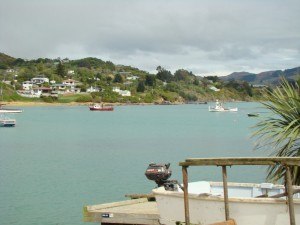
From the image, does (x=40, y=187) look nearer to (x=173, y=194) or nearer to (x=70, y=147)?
(x=173, y=194)

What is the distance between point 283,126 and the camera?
11.7 metres

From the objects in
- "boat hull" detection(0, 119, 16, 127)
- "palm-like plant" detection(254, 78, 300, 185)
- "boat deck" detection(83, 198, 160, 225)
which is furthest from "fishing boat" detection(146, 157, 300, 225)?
"boat hull" detection(0, 119, 16, 127)

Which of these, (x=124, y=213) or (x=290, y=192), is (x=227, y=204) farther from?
(x=124, y=213)

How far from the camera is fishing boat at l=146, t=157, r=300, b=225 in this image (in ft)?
31.8

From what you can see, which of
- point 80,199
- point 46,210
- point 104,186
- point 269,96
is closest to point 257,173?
point 104,186

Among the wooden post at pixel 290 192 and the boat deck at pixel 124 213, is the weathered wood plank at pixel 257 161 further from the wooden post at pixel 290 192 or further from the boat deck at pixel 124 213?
the boat deck at pixel 124 213

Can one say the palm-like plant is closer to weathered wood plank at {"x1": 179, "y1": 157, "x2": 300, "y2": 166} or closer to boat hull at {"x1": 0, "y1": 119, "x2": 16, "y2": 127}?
weathered wood plank at {"x1": 179, "y1": 157, "x2": 300, "y2": 166}

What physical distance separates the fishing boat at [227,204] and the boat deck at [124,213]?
4.74 ft

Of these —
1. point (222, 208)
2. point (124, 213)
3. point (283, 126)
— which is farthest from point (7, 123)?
point (222, 208)

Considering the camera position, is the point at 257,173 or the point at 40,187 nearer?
the point at 40,187

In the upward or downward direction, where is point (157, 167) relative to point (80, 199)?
upward

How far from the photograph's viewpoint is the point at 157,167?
55.9ft

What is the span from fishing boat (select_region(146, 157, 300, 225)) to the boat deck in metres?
1.44

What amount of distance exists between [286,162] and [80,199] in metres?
17.4
